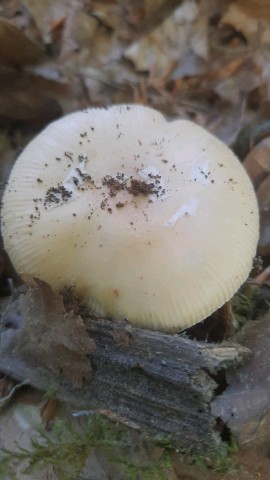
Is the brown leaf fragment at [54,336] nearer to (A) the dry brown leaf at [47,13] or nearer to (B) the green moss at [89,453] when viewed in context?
(B) the green moss at [89,453]

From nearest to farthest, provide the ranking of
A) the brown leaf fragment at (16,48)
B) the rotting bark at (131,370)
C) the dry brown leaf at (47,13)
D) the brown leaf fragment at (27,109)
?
the rotting bark at (131,370), the brown leaf fragment at (16,48), the brown leaf fragment at (27,109), the dry brown leaf at (47,13)

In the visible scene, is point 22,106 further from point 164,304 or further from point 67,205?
point 164,304

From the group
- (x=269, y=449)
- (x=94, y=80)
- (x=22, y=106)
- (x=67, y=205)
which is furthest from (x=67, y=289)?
(x=94, y=80)

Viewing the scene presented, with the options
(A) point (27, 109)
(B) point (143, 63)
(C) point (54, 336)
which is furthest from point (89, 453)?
(B) point (143, 63)

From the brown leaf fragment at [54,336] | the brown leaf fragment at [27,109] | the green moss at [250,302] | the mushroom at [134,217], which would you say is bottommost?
the green moss at [250,302]

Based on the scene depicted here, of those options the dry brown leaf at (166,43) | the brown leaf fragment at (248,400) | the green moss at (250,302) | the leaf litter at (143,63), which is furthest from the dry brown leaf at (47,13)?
the brown leaf fragment at (248,400)

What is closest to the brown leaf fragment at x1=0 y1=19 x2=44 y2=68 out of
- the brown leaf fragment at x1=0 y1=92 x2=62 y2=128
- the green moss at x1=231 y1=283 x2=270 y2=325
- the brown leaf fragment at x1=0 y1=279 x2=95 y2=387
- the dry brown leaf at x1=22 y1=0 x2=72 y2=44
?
the brown leaf fragment at x1=0 y1=92 x2=62 y2=128

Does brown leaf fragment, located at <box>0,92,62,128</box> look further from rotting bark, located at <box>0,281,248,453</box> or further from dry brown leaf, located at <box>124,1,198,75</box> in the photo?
rotting bark, located at <box>0,281,248,453</box>
